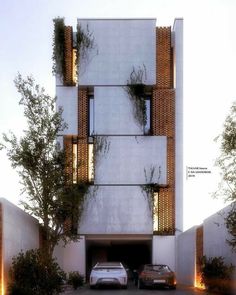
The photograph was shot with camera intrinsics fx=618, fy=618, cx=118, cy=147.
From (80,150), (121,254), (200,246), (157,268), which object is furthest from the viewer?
(121,254)

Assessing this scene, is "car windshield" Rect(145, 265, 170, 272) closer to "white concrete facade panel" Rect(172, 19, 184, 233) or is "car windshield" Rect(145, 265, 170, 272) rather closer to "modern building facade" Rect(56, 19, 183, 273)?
"modern building facade" Rect(56, 19, 183, 273)

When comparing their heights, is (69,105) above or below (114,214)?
above

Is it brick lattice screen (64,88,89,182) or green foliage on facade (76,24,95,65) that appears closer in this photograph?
green foliage on facade (76,24,95,65)

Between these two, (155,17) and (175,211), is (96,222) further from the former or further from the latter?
(155,17)

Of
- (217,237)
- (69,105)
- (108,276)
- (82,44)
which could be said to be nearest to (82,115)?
(69,105)

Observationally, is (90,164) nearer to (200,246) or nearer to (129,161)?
(129,161)

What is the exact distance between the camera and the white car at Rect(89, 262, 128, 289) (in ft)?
81.9

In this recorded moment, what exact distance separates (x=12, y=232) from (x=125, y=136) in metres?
13.8

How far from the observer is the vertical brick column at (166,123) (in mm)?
33844

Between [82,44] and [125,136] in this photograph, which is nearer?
[125,136]

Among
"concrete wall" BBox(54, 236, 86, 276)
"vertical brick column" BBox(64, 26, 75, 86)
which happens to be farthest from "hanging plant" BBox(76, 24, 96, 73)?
"concrete wall" BBox(54, 236, 86, 276)

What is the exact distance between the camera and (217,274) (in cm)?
2155

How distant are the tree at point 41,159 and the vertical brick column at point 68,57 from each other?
19.0 ft

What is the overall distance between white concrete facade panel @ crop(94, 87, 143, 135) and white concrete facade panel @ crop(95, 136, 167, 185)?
1.62 ft
